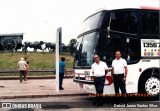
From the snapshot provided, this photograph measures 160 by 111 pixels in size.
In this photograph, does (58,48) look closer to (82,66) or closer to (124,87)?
(82,66)

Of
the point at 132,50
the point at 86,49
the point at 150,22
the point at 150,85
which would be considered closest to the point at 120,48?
the point at 132,50

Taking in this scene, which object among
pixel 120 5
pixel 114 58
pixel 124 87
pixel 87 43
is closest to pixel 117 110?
pixel 124 87

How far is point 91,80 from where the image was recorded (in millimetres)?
11836

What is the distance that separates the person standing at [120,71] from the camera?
37.4 ft

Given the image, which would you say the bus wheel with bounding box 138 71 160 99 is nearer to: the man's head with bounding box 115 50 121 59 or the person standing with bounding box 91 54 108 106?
the man's head with bounding box 115 50 121 59

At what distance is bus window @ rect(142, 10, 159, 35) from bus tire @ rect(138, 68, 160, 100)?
143 centimetres

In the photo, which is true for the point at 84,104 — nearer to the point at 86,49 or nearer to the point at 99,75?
the point at 99,75

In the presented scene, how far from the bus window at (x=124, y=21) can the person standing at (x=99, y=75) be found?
4.73 feet

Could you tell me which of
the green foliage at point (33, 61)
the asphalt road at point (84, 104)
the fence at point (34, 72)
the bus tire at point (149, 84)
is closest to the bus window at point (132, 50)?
the bus tire at point (149, 84)

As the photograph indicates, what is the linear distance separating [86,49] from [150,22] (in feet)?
8.40

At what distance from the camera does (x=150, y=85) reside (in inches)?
488

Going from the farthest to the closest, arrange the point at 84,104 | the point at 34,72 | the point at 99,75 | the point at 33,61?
1. the point at 33,61
2. the point at 34,72
3. the point at 84,104
4. the point at 99,75

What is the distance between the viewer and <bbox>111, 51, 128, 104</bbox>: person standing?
11391 millimetres

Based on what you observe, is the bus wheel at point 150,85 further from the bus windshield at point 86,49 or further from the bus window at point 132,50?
A: the bus windshield at point 86,49
